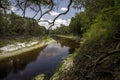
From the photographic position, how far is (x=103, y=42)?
15555 mm

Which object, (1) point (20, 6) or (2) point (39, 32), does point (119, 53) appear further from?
(1) point (20, 6)

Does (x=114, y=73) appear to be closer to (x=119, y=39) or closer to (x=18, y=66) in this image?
(x=119, y=39)

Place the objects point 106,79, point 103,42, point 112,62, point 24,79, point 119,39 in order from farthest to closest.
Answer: point 24,79, point 103,42, point 119,39, point 112,62, point 106,79

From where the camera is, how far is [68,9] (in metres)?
7.79

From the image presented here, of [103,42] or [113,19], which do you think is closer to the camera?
[113,19]

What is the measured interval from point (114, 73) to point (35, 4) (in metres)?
5.03

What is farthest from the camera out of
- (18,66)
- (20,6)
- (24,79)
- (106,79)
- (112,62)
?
(18,66)

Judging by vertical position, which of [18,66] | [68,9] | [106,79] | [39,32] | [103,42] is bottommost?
[18,66]

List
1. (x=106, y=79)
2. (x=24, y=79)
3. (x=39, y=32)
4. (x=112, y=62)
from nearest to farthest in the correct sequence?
(x=39, y=32) < (x=106, y=79) < (x=112, y=62) < (x=24, y=79)

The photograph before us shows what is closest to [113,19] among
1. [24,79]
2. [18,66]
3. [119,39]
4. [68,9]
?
[119,39]

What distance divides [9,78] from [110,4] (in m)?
17.6

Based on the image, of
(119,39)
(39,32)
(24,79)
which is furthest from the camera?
(24,79)

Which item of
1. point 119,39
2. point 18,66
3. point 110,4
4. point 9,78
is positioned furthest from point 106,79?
point 18,66

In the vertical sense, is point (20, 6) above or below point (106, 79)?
above
